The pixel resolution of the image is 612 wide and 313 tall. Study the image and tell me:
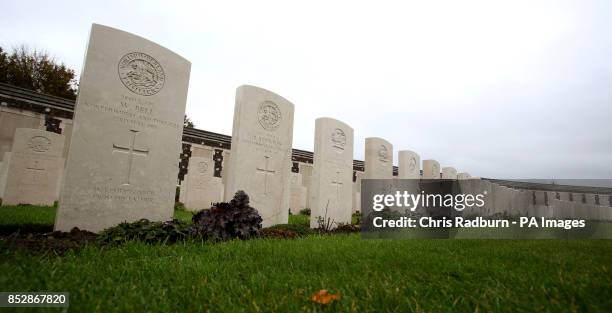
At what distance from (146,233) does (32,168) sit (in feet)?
29.4

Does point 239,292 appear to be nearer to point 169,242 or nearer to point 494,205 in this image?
point 169,242

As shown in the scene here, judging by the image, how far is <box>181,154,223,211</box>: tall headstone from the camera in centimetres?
1218

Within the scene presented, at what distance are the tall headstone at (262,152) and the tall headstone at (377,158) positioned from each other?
3.25 m

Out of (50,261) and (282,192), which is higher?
(282,192)

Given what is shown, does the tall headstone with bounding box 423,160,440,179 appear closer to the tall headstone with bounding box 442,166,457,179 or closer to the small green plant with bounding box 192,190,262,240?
the tall headstone with bounding box 442,166,457,179

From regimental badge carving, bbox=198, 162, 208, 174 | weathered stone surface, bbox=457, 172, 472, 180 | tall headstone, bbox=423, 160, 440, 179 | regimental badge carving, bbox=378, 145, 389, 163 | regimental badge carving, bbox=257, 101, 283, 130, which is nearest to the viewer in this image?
regimental badge carving, bbox=257, 101, 283, 130

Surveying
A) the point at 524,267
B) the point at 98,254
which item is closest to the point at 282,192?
the point at 98,254

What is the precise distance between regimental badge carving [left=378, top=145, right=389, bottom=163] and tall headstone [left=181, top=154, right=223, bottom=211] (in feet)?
21.5

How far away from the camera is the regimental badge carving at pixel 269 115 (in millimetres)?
6805

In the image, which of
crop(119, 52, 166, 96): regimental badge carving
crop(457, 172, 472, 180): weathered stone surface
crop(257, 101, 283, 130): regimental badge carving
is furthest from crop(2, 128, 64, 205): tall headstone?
crop(457, 172, 472, 180): weathered stone surface

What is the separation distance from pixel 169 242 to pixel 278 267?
5.85 ft

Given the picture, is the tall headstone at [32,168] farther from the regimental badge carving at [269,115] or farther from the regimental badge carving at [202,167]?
the regimental badge carving at [269,115]

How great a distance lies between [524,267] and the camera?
2227 millimetres

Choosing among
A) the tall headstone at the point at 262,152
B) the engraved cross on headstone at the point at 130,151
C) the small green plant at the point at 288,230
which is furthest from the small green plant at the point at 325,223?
the engraved cross on headstone at the point at 130,151
